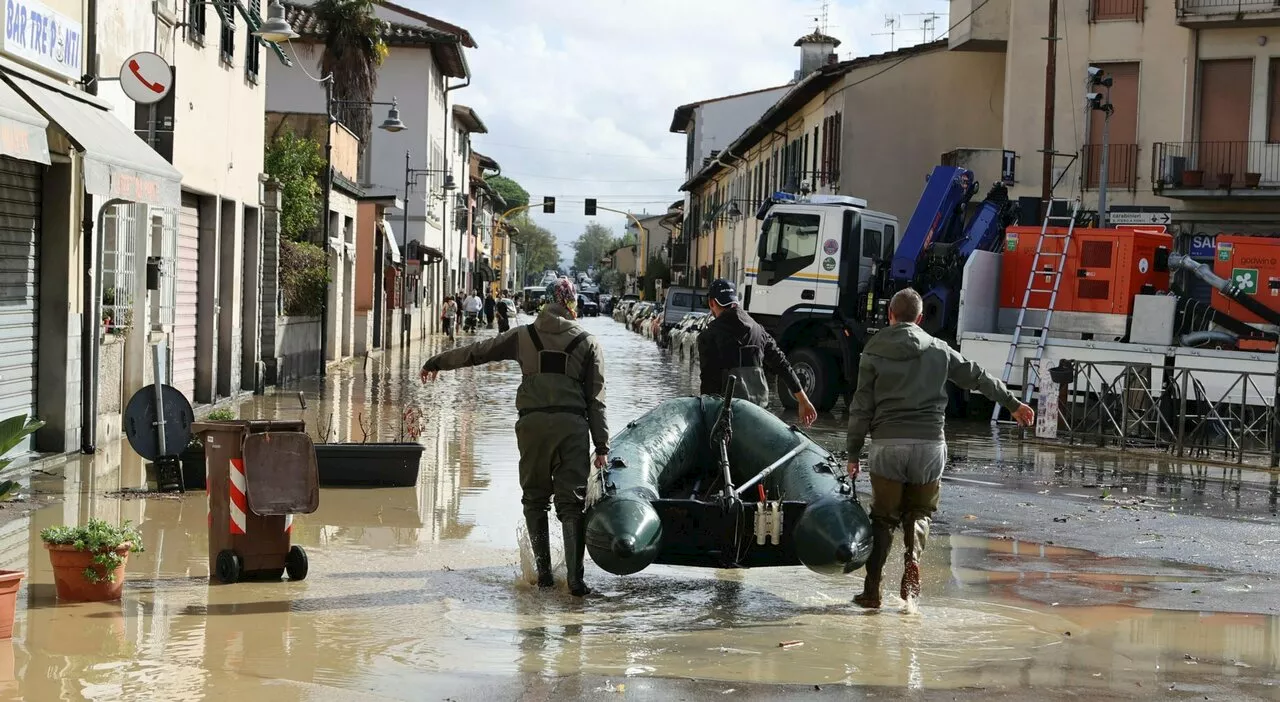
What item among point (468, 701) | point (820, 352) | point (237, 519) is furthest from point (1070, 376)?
point (468, 701)

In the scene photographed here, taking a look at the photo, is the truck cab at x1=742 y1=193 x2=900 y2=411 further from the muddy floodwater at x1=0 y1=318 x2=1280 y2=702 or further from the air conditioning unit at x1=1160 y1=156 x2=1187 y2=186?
the muddy floodwater at x1=0 y1=318 x2=1280 y2=702

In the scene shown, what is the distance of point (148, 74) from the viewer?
13.8 m

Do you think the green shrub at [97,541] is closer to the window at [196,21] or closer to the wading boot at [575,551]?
the wading boot at [575,551]

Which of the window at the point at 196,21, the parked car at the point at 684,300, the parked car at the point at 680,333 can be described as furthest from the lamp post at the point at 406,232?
the window at the point at 196,21

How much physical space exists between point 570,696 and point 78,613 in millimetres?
2618

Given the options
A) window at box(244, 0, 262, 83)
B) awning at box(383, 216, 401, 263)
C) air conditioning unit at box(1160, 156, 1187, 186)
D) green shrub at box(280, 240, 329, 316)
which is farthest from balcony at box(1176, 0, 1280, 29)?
awning at box(383, 216, 401, 263)

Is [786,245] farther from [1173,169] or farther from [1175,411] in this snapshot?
[1173,169]

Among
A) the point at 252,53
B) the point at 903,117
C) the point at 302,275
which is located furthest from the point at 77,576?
the point at 903,117

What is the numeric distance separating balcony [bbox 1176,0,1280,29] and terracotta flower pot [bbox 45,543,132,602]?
1064 inches

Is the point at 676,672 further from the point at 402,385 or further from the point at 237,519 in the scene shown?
the point at 402,385

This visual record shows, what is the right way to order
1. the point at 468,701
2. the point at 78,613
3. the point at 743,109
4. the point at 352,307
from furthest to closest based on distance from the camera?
the point at 743,109
the point at 352,307
the point at 78,613
the point at 468,701

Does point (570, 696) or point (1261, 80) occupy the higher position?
point (1261, 80)

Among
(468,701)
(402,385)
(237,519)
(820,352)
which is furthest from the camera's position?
(402,385)

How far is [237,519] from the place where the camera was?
8.20 metres
